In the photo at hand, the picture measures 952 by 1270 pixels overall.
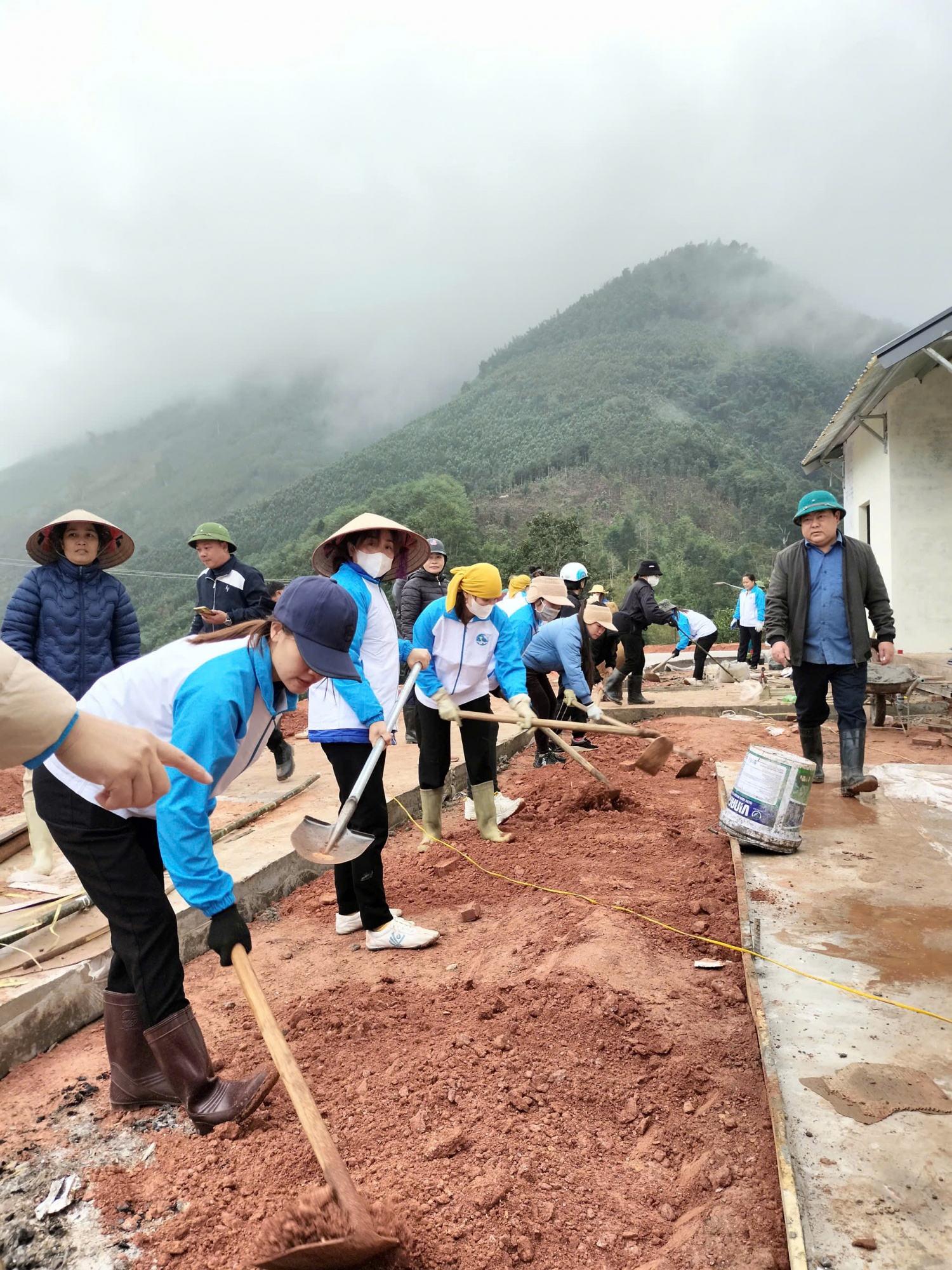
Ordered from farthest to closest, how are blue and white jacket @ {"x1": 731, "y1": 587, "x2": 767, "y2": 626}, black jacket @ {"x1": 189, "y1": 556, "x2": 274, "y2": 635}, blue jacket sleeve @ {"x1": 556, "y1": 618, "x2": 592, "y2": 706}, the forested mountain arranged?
the forested mountain < blue and white jacket @ {"x1": 731, "y1": 587, "x2": 767, "y2": 626} < blue jacket sleeve @ {"x1": 556, "y1": 618, "x2": 592, "y2": 706} < black jacket @ {"x1": 189, "y1": 556, "x2": 274, "y2": 635}

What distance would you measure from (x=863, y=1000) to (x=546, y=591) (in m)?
5.72

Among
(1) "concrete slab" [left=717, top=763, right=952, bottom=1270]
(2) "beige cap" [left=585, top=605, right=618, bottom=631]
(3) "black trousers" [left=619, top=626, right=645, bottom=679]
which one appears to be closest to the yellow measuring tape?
(1) "concrete slab" [left=717, top=763, right=952, bottom=1270]

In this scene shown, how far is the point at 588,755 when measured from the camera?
7.96m

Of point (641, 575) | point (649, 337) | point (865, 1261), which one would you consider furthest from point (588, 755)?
point (649, 337)

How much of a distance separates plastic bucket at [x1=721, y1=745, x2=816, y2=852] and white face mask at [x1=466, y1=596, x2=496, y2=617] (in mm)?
1685

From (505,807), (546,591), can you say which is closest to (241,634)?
(505,807)

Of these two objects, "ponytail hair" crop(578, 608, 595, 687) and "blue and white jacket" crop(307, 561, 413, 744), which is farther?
"ponytail hair" crop(578, 608, 595, 687)

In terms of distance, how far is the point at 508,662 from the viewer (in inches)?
199

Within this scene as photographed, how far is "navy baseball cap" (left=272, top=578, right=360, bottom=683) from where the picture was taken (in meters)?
2.39

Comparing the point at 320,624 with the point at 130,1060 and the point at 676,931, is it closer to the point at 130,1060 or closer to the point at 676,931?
the point at 130,1060

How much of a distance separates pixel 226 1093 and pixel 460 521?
145 ft

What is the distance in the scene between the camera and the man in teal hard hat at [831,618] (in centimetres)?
494

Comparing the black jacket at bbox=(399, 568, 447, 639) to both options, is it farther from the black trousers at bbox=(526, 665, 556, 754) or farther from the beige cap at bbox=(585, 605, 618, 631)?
the beige cap at bbox=(585, 605, 618, 631)

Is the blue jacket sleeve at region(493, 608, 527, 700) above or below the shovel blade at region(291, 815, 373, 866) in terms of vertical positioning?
above
